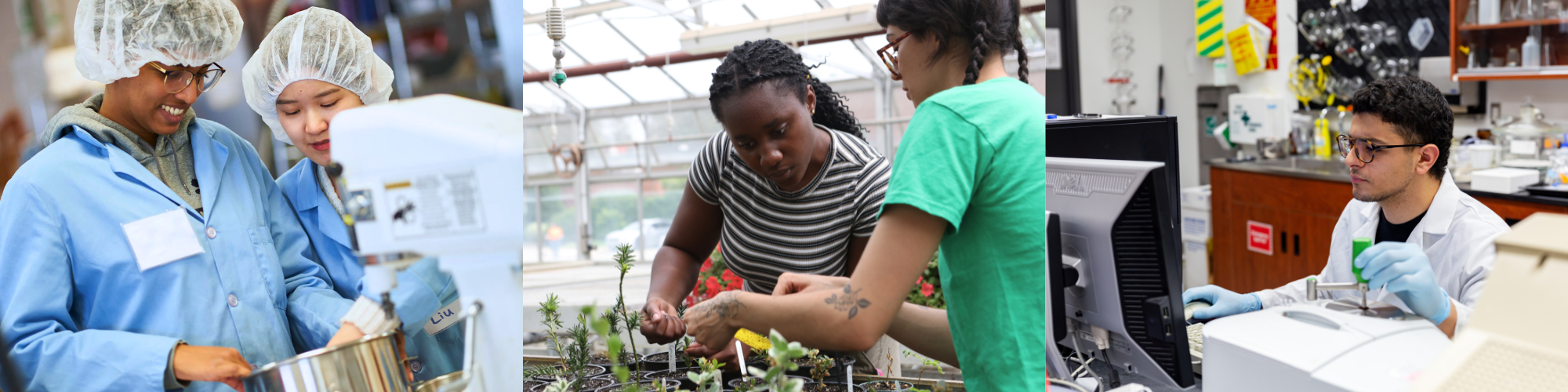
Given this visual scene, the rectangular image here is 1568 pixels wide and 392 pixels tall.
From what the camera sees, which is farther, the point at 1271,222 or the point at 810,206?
the point at 1271,222

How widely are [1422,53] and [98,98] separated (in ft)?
14.9

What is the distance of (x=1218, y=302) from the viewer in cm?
158

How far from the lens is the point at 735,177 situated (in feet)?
3.81

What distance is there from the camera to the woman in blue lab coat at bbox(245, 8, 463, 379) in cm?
114

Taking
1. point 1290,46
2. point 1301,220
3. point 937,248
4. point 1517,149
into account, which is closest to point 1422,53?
point 1517,149

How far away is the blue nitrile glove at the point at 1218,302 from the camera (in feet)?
5.07

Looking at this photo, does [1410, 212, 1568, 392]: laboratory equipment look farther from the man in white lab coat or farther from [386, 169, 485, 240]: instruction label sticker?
[386, 169, 485, 240]: instruction label sticker

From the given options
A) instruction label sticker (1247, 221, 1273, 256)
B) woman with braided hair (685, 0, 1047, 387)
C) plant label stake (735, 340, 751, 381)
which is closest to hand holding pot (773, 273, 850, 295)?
woman with braided hair (685, 0, 1047, 387)

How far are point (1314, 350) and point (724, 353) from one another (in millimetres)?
Result: 813

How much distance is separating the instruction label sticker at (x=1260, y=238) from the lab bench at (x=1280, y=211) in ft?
0.03

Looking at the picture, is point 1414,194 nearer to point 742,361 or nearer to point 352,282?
point 742,361

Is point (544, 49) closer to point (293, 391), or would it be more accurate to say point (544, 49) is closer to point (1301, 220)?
point (293, 391)

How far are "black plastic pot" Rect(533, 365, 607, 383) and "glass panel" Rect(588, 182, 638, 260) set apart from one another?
18cm

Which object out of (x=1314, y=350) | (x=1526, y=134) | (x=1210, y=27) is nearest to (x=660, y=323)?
(x=1314, y=350)
